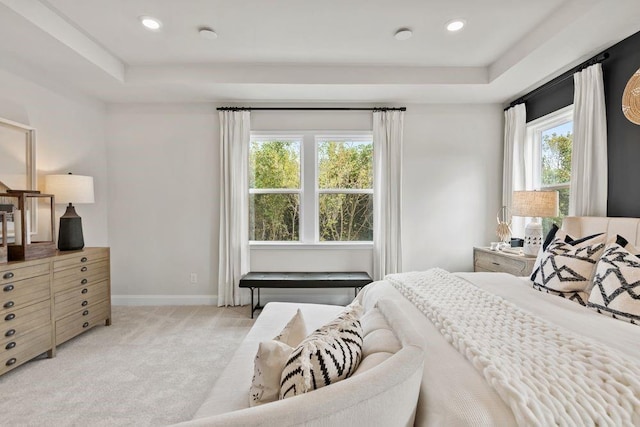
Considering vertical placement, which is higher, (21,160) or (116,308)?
(21,160)

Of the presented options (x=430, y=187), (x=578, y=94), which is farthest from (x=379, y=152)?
(x=578, y=94)

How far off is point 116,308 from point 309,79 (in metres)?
3.50

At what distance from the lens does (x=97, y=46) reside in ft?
8.82

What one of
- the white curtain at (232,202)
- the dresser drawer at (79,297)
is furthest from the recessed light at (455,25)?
the dresser drawer at (79,297)

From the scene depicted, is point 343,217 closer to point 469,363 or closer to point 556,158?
point 556,158

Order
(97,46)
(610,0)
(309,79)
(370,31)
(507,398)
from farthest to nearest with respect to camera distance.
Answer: (309,79)
(97,46)
(370,31)
(610,0)
(507,398)

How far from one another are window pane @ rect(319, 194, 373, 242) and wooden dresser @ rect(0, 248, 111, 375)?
95.7 inches

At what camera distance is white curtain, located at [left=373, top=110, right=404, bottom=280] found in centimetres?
366

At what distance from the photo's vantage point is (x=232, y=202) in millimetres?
A: 3646

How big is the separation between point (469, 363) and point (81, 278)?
3.25 metres

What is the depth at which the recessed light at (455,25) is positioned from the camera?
2.37m

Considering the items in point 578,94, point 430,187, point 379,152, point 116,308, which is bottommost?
point 116,308

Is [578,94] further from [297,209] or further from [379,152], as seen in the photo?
[297,209]

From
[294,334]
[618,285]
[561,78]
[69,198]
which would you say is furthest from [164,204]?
[561,78]
